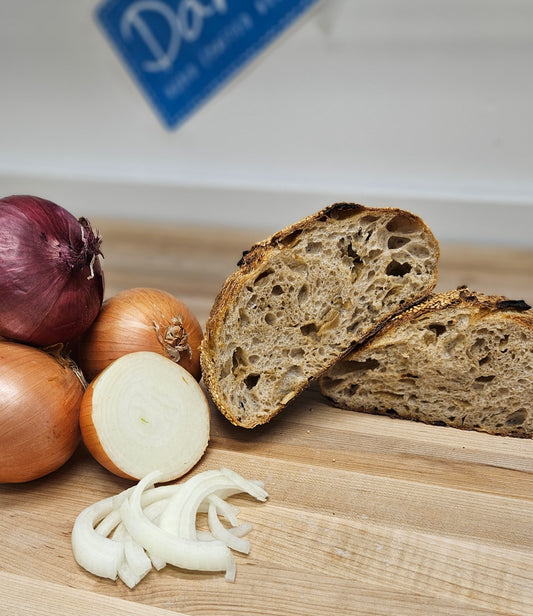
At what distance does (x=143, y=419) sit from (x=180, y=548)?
17.8 inches

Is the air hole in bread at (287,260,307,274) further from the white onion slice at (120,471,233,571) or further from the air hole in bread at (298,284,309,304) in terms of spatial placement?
the white onion slice at (120,471,233,571)

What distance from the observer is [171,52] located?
164 inches

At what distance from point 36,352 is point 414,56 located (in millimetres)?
2851

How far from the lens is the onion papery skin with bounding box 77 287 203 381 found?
231 cm

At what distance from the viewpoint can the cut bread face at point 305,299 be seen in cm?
224

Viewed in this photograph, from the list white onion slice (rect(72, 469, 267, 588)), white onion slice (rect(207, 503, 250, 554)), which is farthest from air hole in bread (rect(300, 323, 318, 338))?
white onion slice (rect(207, 503, 250, 554))

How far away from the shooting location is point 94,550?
1.81 meters

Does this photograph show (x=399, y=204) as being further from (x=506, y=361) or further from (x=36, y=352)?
(x=36, y=352)

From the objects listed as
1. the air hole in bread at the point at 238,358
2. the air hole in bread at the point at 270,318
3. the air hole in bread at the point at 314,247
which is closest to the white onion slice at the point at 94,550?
the air hole in bread at the point at 238,358

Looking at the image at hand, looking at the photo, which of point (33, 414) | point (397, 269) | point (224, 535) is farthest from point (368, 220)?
point (33, 414)

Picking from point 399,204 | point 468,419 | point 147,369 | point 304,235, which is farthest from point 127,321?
point 399,204

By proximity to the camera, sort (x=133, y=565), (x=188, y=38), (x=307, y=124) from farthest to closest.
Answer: (x=307, y=124) → (x=188, y=38) → (x=133, y=565)

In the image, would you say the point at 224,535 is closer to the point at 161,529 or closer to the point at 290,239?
the point at 161,529

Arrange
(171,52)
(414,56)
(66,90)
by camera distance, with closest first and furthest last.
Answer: (414,56), (171,52), (66,90)
